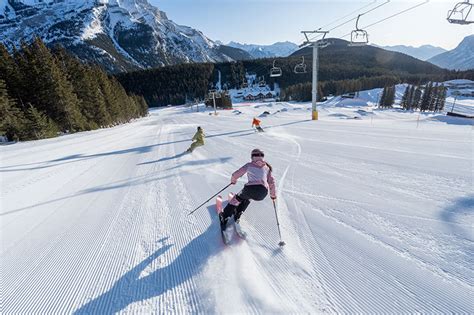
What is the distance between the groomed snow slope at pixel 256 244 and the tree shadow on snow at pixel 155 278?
0.02 metres

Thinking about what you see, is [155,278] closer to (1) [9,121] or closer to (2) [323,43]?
(2) [323,43]

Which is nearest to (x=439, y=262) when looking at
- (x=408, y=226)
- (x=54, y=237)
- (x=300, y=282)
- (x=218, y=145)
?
(x=408, y=226)

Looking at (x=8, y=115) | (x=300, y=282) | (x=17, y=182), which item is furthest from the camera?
(x=8, y=115)

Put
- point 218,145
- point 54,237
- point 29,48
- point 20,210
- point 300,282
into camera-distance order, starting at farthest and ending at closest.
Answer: point 29,48
point 218,145
point 20,210
point 54,237
point 300,282

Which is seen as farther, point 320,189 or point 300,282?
point 320,189

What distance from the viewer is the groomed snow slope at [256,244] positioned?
10.1 ft

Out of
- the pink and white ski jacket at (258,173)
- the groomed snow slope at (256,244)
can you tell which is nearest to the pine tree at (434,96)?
the groomed snow slope at (256,244)

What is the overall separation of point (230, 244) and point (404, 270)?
2.57m

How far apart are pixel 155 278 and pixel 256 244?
168 cm

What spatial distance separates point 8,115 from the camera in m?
21.8

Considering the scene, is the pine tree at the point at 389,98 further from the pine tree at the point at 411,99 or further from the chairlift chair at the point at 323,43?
the chairlift chair at the point at 323,43

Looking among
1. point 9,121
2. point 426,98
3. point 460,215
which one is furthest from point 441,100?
point 9,121

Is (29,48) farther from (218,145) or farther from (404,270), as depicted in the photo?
(404,270)

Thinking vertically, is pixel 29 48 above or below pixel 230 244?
above
